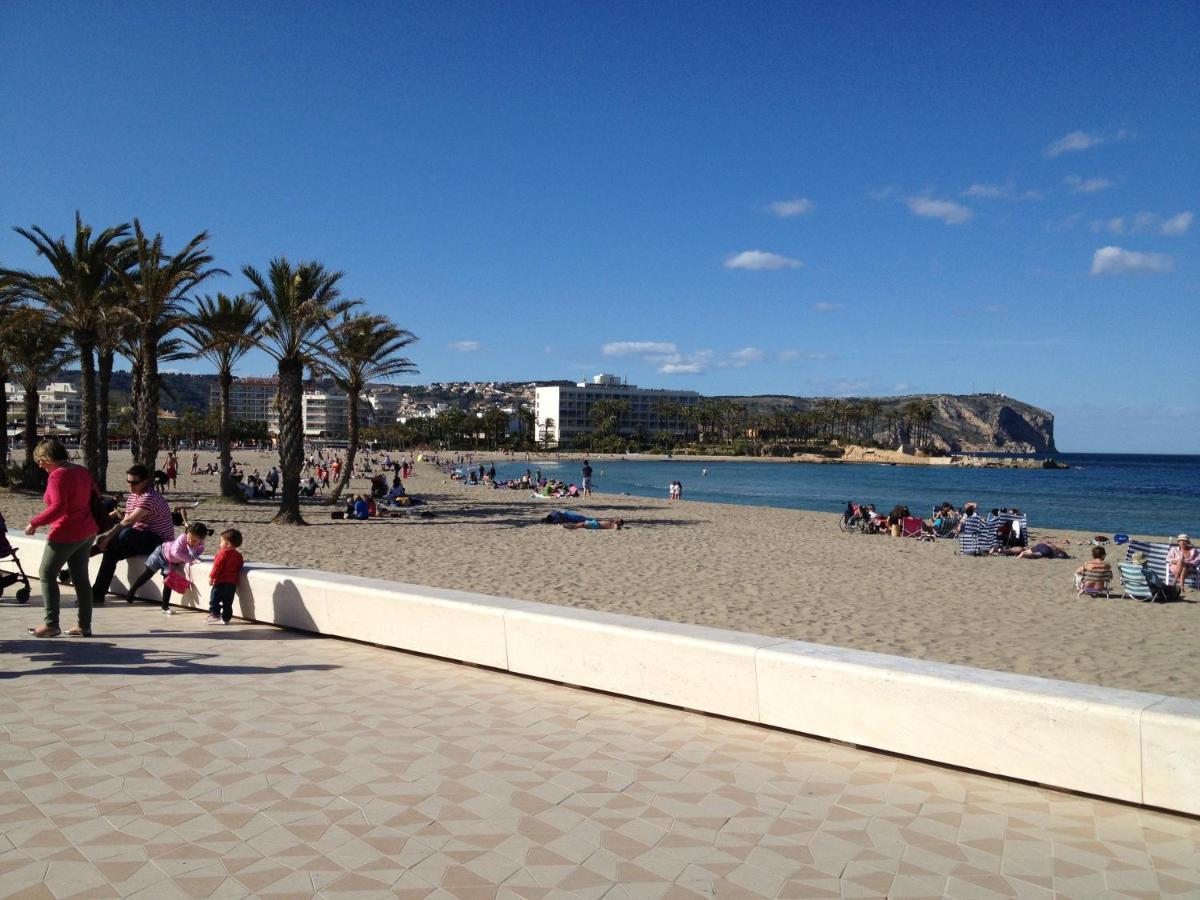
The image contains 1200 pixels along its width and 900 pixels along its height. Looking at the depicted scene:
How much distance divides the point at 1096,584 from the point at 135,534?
1244 centimetres

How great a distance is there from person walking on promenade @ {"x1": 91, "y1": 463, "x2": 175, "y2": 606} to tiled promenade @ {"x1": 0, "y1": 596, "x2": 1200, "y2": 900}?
112 inches

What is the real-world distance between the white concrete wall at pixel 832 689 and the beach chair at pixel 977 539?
1480 centimetres

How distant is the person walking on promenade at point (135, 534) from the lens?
309 inches

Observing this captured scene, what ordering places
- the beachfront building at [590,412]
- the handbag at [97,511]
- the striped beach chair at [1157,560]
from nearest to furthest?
the handbag at [97,511], the striped beach chair at [1157,560], the beachfront building at [590,412]

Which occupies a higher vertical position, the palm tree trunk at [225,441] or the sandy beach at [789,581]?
the palm tree trunk at [225,441]

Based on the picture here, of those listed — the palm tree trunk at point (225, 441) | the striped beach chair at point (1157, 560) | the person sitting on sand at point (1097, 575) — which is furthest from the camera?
the palm tree trunk at point (225, 441)

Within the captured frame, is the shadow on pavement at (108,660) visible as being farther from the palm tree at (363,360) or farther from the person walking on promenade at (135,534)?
the palm tree at (363,360)

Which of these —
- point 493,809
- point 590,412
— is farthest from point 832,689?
point 590,412

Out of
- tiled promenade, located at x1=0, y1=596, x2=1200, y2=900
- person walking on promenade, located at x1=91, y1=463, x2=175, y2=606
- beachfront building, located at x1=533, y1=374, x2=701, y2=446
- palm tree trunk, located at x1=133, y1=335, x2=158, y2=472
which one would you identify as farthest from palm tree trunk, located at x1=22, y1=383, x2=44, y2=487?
→ beachfront building, located at x1=533, y1=374, x2=701, y2=446

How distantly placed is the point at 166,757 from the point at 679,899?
2.56 metres

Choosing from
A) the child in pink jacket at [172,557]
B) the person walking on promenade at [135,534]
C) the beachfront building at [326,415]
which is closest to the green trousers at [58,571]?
the child in pink jacket at [172,557]

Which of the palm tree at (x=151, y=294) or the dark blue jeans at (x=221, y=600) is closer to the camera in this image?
the dark blue jeans at (x=221, y=600)

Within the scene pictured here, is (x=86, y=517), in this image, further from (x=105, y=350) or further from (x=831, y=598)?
(x=105, y=350)

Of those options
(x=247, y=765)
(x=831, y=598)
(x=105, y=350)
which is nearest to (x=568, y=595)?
(x=831, y=598)
